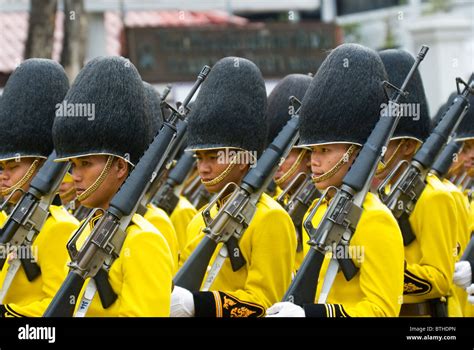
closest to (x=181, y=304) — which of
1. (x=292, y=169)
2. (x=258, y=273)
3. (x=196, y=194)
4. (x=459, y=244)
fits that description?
(x=258, y=273)

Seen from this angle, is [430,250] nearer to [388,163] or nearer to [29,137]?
[388,163]

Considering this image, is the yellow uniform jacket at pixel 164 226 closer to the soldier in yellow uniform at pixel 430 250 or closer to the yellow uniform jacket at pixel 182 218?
the soldier in yellow uniform at pixel 430 250

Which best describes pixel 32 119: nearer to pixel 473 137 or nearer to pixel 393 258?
pixel 393 258

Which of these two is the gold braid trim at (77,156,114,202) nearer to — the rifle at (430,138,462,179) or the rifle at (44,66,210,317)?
the rifle at (44,66,210,317)

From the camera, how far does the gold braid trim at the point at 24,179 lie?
7.54m

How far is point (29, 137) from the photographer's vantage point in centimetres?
781

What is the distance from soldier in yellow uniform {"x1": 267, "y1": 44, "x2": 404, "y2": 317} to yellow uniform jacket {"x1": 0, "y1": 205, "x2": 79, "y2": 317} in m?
1.23

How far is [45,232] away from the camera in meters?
7.09

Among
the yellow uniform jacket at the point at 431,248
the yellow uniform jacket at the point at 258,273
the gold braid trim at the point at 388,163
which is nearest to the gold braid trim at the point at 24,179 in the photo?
the yellow uniform jacket at the point at 258,273

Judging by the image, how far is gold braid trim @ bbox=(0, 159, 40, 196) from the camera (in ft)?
24.7

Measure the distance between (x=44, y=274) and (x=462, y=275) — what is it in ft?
7.20

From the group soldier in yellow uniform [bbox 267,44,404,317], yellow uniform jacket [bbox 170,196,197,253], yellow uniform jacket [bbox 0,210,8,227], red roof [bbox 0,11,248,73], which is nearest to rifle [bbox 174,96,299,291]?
soldier in yellow uniform [bbox 267,44,404,317]

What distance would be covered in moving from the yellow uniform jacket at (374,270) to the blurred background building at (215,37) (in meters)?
12.1
